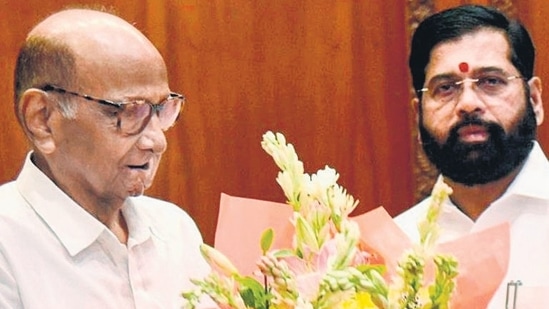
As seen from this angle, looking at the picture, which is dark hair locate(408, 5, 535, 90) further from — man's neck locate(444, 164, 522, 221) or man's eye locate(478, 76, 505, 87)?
man's neck locate(444, 164, 522, 221)

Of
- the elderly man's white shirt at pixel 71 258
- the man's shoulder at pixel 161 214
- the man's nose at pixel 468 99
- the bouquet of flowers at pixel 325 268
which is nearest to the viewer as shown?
the bouquet of flowers at pixel 325 268

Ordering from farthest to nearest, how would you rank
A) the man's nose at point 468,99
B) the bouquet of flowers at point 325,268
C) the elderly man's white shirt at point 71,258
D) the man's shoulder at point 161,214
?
1. the man's nose at point 468,99
2. the man's shoulder at point 161,214
3. the elderly man's white shirt at point 71,258
4. the bouquet of flowers at point 325,268

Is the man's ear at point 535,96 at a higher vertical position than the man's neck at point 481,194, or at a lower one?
higher

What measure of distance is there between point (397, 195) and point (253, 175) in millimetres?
330

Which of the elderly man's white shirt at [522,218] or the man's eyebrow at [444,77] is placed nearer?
the elderly man's white shirt at [522,218]

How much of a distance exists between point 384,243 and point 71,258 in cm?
47

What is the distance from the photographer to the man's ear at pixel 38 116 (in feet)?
4.48

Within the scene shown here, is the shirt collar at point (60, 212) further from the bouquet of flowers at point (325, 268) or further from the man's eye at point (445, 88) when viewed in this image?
the man's eye at point (445, 88)

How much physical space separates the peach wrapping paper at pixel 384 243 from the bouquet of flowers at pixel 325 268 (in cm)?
3

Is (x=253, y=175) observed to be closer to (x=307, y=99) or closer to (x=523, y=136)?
(x=307, y=99)

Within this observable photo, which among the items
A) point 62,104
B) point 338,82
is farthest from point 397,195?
point 62,104

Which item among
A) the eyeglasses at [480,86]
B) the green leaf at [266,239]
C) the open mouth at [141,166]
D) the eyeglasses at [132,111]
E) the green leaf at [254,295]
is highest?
the eyeglasses at [480,86]

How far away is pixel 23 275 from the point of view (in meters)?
1.30

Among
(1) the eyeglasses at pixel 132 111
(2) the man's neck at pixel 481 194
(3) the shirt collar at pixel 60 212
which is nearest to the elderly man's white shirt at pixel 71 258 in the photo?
(3) the shirt collar at pixel 60 212
